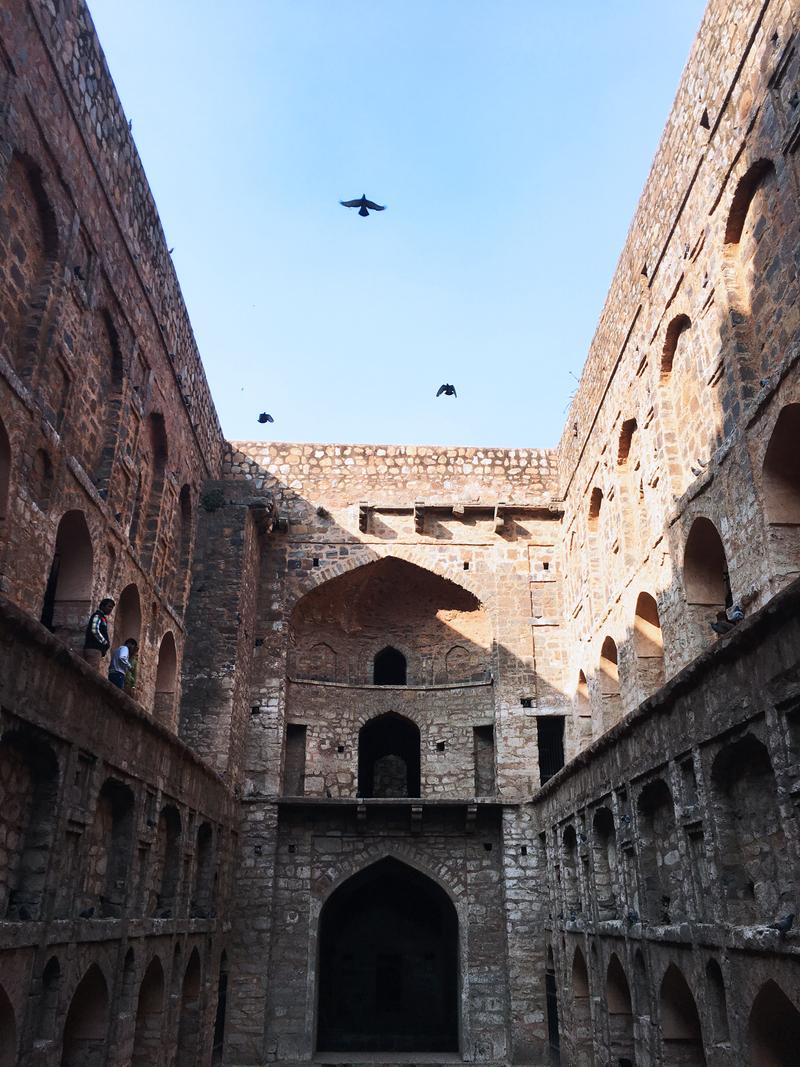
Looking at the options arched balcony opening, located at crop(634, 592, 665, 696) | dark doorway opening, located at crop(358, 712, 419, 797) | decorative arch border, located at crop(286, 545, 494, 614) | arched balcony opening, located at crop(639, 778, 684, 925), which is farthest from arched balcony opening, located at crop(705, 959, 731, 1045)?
dark doorway opening, located at crop(358, 712, 419, 797)

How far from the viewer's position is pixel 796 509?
7.14 m

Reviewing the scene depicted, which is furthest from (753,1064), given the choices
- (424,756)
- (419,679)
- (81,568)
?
(419,679)

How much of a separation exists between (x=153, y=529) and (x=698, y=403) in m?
6.55

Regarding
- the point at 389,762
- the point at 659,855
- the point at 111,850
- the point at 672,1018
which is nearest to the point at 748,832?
the point at 659,855

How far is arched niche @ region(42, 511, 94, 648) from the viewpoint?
8.83 m

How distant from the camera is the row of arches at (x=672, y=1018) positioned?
6.08m

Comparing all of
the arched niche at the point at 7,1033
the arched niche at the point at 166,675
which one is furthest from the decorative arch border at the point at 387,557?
the arched niche at the point at 7,1033

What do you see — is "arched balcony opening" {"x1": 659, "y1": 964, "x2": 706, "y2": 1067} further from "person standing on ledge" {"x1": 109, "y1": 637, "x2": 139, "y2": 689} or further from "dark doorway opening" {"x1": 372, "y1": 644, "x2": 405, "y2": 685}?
"dark doorway opening" {"x1": 372, "y1": 644, "x2": 405, "y2": 685}

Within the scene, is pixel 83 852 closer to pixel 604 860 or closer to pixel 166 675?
pixel 166 675

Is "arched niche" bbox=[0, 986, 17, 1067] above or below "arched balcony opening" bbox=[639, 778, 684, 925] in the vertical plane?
below

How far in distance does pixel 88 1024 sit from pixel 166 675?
201 inches

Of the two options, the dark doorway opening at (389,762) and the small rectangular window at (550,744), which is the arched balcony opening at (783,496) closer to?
the small rectangular window at (550,744)

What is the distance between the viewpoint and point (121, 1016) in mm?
8031

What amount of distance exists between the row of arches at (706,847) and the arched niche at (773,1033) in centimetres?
54
